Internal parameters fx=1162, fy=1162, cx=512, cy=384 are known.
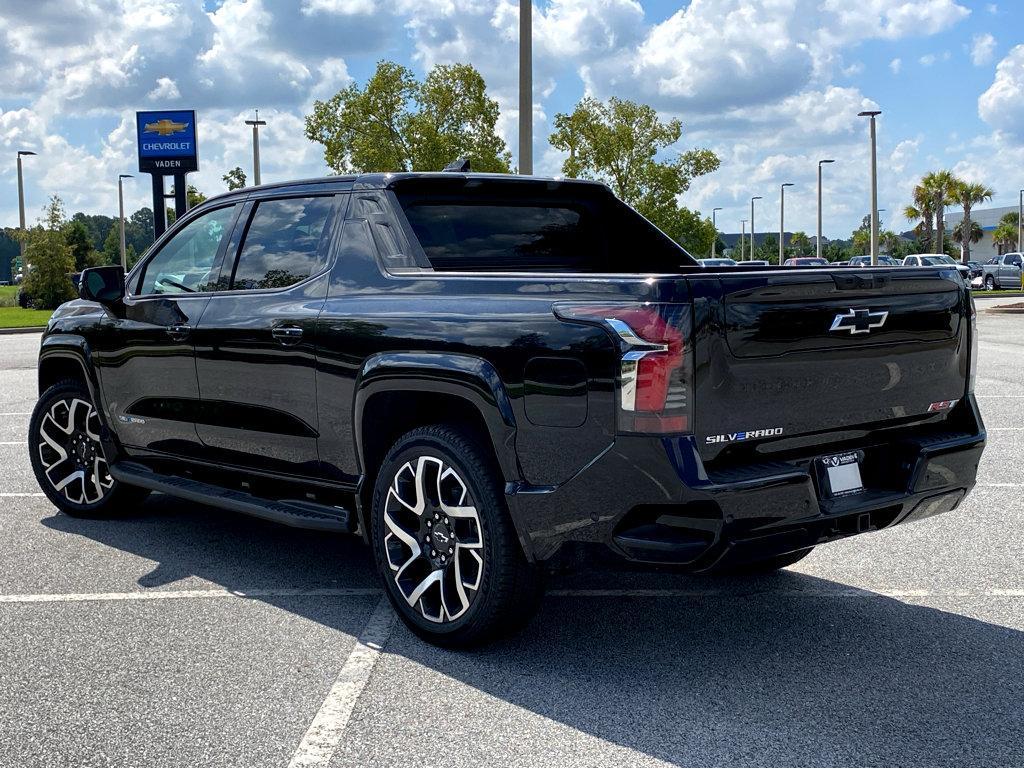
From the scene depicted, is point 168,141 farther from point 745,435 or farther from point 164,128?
point 745,435

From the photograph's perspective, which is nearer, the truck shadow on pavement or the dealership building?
the truck shadow on pavement

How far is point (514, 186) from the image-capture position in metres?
5.55

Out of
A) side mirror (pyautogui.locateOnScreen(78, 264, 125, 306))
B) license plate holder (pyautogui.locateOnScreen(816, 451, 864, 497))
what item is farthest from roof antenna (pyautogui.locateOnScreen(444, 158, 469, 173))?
license plate holder (pyautogui.locateOnScreen(816, 451, 864, 497))

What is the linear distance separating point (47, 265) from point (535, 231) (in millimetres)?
42958

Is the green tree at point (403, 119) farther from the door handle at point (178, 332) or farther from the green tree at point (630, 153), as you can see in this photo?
the door handle at point (178, 332)

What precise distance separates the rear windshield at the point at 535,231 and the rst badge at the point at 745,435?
5.55 feet

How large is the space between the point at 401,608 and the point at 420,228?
168cm

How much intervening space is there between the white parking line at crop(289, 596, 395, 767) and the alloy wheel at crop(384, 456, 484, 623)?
0.23 metres

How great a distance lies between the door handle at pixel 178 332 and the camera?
570 cm

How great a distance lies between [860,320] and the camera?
4145 millimetres

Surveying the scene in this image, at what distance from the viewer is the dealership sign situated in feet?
87.3

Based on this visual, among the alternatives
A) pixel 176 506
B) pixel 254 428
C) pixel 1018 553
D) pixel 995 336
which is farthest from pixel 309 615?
pixel 995 336

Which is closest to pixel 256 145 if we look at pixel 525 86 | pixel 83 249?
pixel 525 86

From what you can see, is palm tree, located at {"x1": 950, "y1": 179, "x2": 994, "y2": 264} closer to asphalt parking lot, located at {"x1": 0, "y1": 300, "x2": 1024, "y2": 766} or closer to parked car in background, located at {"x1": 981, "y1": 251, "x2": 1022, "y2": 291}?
parked car in background, located at {"x1": 981, "y1": 251, "x2": 1022, "y2": 291}
